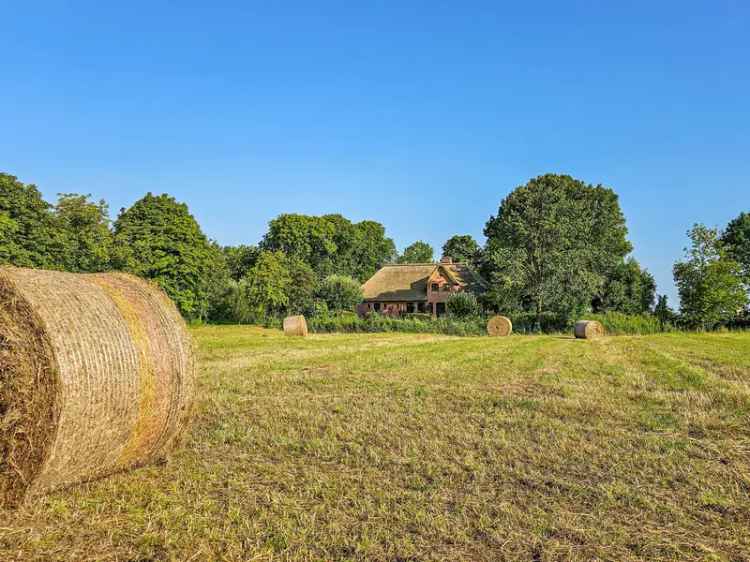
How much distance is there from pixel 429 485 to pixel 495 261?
3831 cm

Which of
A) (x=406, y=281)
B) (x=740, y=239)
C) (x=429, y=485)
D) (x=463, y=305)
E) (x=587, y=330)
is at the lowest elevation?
(x=429, y=485)

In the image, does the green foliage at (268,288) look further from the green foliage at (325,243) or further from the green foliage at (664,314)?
the green foliage at (664,314)

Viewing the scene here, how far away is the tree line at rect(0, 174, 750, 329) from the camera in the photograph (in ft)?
132

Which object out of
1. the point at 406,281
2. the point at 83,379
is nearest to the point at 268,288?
the point at 406,281

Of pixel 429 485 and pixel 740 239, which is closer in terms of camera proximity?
pixel 429 485

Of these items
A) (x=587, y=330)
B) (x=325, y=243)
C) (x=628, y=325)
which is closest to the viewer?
(x=587, y=330)

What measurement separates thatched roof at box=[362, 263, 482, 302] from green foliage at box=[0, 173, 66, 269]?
3079 cm

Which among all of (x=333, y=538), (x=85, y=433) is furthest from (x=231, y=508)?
(x=85, y=433)

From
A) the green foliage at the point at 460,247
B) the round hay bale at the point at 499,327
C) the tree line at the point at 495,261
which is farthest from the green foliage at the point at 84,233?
the green foliage at the point at 460,247

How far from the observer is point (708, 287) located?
41.3 meters

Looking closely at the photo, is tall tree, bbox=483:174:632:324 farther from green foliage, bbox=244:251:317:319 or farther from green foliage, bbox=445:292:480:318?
green foliage, bbox=244:251:317:319

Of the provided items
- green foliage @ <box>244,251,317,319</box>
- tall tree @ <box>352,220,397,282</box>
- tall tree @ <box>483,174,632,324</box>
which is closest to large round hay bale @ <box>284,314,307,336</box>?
green foliage @ <box>244,251,317,319</box>

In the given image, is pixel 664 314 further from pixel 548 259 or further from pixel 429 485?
pixel 429 485

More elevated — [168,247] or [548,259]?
[168,247]
